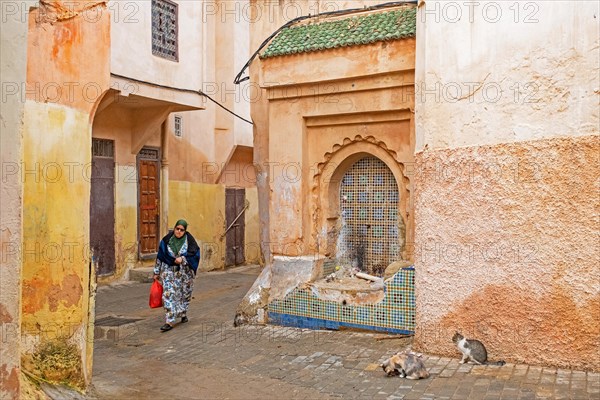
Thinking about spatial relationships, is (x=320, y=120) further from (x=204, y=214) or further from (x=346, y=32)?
(x=204, y=214)

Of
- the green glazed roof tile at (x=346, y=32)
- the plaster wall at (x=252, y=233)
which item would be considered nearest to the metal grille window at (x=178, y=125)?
the plaster wall at (x=252, y=233)

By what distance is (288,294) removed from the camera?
30.1 feet

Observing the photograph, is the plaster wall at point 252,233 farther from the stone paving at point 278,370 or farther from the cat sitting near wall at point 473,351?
the cat sitting near wall at point 473,351

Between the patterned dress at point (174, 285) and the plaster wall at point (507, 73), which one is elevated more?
the plaster wall at point (507, 73)

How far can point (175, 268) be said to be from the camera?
9.35m

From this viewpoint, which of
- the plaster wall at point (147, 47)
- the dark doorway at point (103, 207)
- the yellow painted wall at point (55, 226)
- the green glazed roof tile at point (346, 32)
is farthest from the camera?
the dark doorway at point (103, 207)

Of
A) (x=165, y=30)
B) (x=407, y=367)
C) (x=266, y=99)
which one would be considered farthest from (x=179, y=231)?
(x=165, y=30)

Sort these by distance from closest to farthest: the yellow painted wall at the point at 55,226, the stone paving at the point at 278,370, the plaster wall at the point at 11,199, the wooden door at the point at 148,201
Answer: the plaster wall at the point at 11,199
the yellow painted wall at the point at 55,226
the stone paving at the point at 278,370
the wooden door at the point at 148,201

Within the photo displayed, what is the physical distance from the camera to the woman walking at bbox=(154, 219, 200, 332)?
9203 millimetres

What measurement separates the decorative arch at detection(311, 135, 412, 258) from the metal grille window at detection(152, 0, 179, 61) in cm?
560

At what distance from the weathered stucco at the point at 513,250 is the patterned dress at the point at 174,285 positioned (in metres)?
3.72

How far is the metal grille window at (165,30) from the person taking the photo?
13406 millimetres

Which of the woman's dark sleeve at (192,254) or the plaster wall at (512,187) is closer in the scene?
the plaster wall at (512,187)

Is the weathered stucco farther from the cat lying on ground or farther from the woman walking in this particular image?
the woman walking
